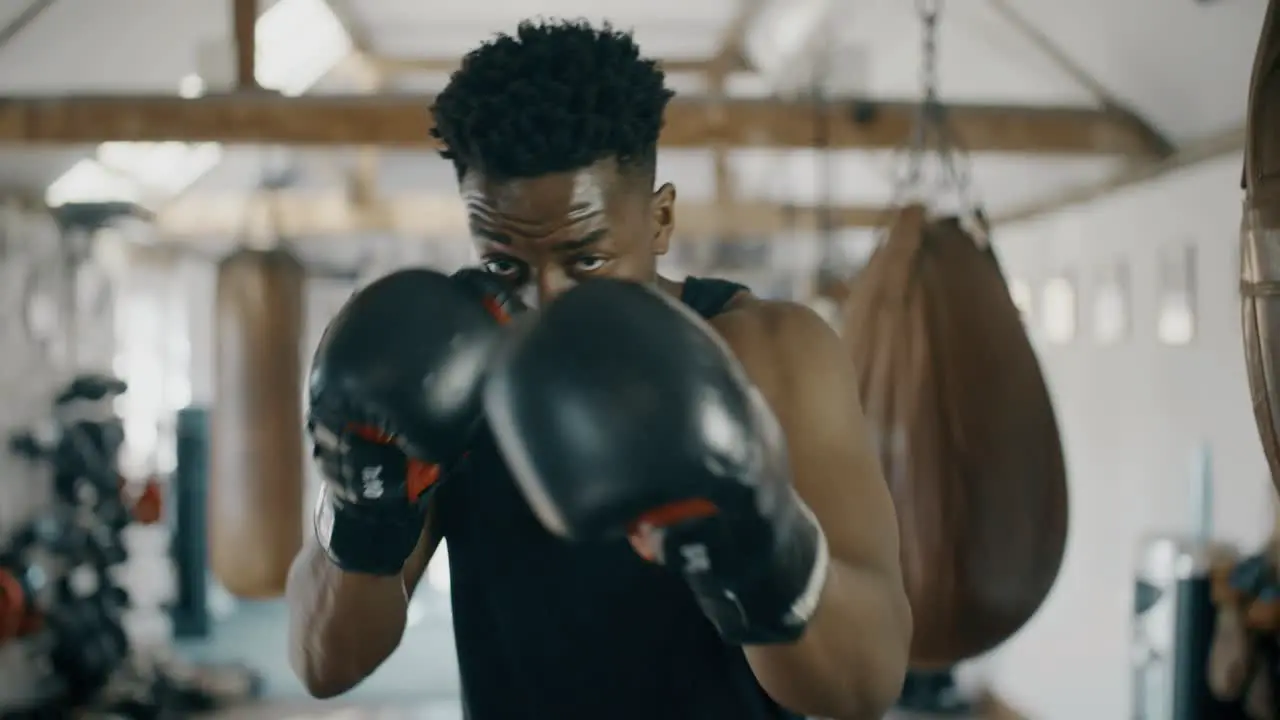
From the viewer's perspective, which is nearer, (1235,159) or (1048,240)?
(1235,159)

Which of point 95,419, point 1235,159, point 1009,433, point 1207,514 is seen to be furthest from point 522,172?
point 95,419

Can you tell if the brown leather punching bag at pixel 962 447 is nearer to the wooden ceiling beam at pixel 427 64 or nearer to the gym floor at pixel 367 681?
the gym floor at pixel 367 681

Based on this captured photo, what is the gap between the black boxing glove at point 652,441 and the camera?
0.72 meters

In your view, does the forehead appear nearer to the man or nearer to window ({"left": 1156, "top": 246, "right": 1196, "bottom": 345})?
the man

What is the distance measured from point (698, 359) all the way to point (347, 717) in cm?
513

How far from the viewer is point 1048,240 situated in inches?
201

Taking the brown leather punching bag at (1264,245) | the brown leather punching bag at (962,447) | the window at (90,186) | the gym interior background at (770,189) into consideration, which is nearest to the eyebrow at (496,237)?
the brown leather punching bag at (1264,245)

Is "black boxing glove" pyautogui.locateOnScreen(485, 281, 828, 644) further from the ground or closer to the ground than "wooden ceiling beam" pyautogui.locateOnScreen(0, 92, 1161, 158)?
closer to the ground

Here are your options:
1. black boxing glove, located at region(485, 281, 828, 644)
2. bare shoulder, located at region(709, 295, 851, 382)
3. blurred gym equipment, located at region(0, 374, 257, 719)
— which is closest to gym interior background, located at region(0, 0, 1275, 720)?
blurred gym equipment, located at region(0, 374, 257, 719)

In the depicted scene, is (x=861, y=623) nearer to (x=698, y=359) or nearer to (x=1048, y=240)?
(x=698, y=359)

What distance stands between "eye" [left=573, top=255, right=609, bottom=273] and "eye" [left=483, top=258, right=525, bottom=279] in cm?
4

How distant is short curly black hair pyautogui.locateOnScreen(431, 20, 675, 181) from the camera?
95 centimetres

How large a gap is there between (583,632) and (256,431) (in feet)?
8.33

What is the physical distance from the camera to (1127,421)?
4.22 m
